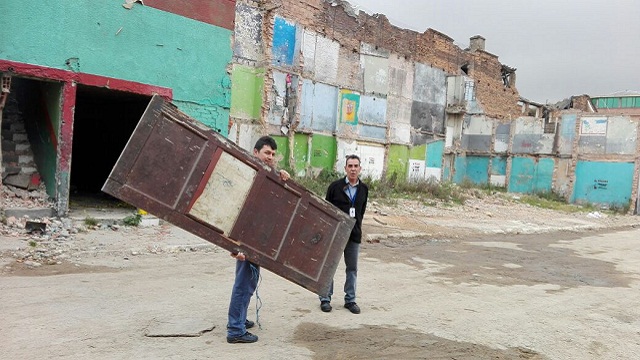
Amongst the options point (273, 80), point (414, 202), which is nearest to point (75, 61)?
point (273, 80)

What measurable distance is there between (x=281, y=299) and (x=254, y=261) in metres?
1.82

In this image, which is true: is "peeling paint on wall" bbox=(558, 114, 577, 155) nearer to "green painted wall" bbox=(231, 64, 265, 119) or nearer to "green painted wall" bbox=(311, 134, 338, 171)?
"green painted wall" bbox=(311, 134, 338, 171)

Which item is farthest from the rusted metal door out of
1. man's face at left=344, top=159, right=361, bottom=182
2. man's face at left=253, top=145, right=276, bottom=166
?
man's face at left=344, top=159, right=361, bottom=182

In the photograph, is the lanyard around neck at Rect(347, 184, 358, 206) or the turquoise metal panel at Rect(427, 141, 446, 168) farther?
the turquoise metal panel at Rect(427, 141, 446, 168)

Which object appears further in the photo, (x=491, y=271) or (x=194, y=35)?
(x=194, y=35)

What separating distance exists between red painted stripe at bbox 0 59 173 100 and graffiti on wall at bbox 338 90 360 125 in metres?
11.9

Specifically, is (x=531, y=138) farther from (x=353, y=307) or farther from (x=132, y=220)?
(x=353, y=307)

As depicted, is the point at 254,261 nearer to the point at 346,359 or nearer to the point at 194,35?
the point at 346,359

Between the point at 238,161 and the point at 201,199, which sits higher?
the point at 238,161

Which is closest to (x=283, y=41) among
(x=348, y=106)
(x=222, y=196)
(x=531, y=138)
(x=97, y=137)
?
(x=348, y=106)

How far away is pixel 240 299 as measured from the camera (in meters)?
4.07

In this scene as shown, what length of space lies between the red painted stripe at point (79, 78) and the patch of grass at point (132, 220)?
2.49 meters

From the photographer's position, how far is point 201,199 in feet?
12.3

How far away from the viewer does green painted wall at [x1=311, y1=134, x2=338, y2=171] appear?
20.3 metres
